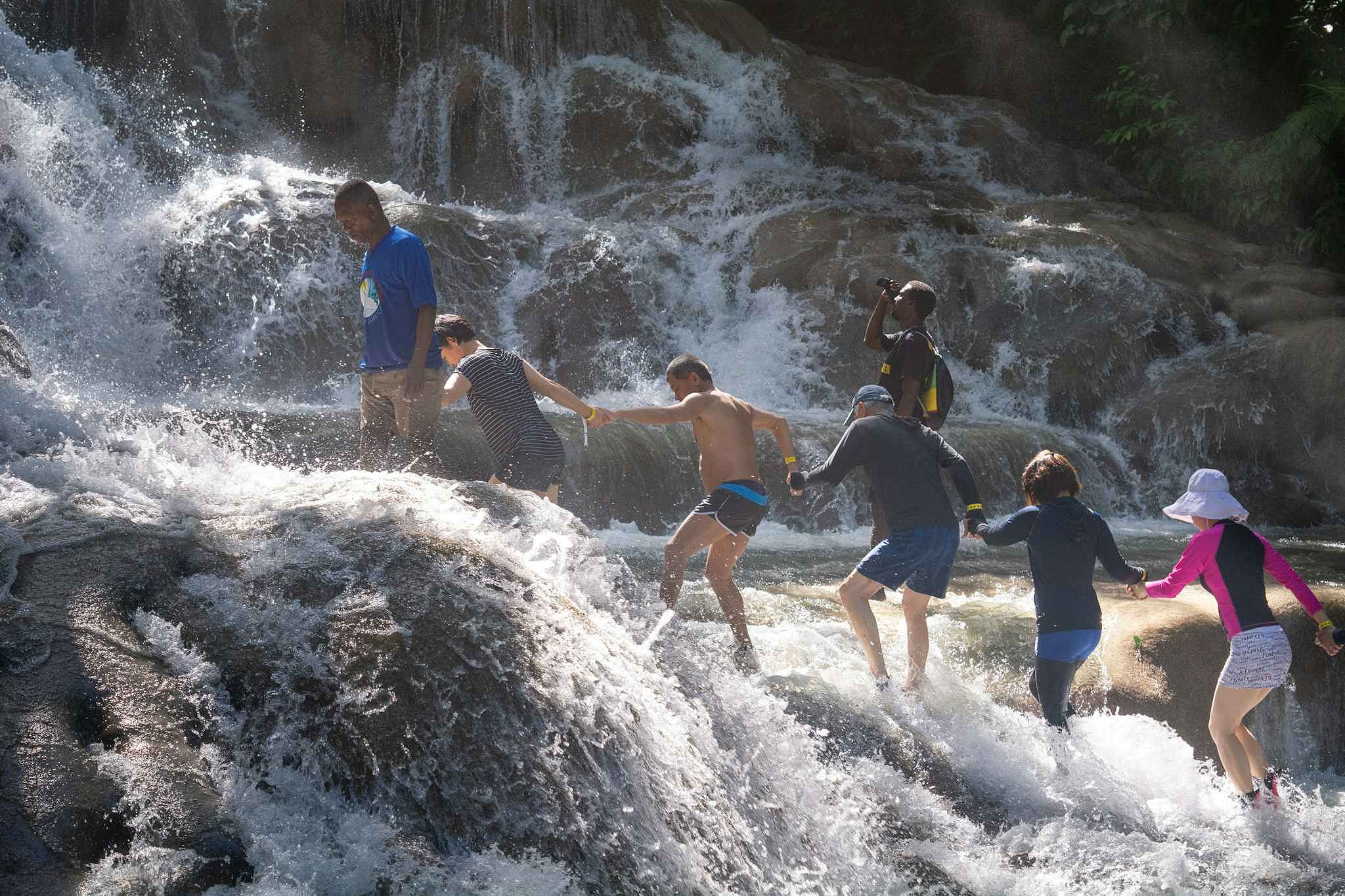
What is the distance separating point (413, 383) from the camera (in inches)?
202

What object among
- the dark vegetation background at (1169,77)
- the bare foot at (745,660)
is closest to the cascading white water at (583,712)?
the bare foot at (745,660)

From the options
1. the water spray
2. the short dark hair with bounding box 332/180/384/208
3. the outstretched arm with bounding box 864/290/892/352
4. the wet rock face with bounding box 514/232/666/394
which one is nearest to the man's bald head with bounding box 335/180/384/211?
the short dark hair with bounding box 332/180/384/208

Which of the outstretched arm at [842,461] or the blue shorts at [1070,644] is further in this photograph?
the outstretched arm at [842,461]

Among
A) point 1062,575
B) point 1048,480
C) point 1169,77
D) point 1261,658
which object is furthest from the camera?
point 1169,77

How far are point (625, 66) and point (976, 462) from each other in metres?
9.62

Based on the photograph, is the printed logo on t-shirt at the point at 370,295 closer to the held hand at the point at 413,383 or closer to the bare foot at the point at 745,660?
the held hand at the point at 413,383

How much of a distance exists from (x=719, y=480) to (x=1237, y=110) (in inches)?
665

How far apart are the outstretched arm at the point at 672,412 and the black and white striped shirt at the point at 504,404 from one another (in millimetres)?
406

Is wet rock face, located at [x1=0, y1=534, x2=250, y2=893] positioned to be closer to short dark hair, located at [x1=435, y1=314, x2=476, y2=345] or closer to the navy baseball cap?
short dark hair, located at [x1=435, y1=314, x2=476, y2=345]

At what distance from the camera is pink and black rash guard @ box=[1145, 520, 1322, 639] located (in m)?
4.80

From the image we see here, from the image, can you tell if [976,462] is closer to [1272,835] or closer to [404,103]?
[1272,835]

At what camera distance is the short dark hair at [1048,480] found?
4.97 meters

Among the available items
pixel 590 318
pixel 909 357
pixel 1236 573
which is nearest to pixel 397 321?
pixel 909 357

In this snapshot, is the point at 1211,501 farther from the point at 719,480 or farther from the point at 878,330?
the point at 878,330
